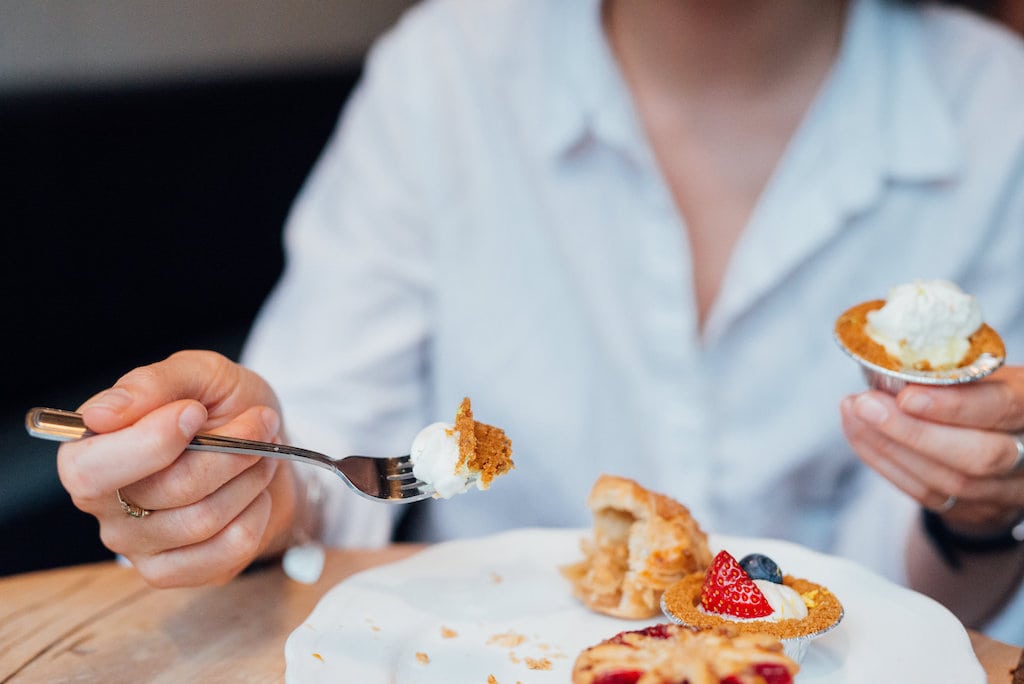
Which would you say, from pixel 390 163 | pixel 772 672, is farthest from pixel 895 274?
pixel 772 672

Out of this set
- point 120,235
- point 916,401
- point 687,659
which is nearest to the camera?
point 687,659

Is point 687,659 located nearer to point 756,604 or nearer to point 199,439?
point 756,604

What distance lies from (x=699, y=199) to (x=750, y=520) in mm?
559

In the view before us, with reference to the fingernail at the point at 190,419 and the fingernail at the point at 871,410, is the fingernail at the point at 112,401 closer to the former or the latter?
the fingernail at the point at 190,419

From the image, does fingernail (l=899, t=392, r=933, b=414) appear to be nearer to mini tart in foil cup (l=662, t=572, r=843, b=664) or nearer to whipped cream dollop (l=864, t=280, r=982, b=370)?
whipped cream dollop (l=864, t=280, r=982, b=370)

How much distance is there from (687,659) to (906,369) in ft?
1.47

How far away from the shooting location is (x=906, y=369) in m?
1.06

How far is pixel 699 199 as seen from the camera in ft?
5.43

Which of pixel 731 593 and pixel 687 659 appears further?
pixel 731 593

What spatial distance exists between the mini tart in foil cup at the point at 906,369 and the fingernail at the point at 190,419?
2.27 ft

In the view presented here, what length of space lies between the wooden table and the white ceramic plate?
0.07m

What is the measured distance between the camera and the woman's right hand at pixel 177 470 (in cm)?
86

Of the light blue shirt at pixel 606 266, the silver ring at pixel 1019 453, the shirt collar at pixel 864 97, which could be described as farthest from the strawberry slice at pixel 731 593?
the shirt collar at pixel 864 97

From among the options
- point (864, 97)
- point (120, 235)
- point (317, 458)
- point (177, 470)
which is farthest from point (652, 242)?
point (120, 235)
